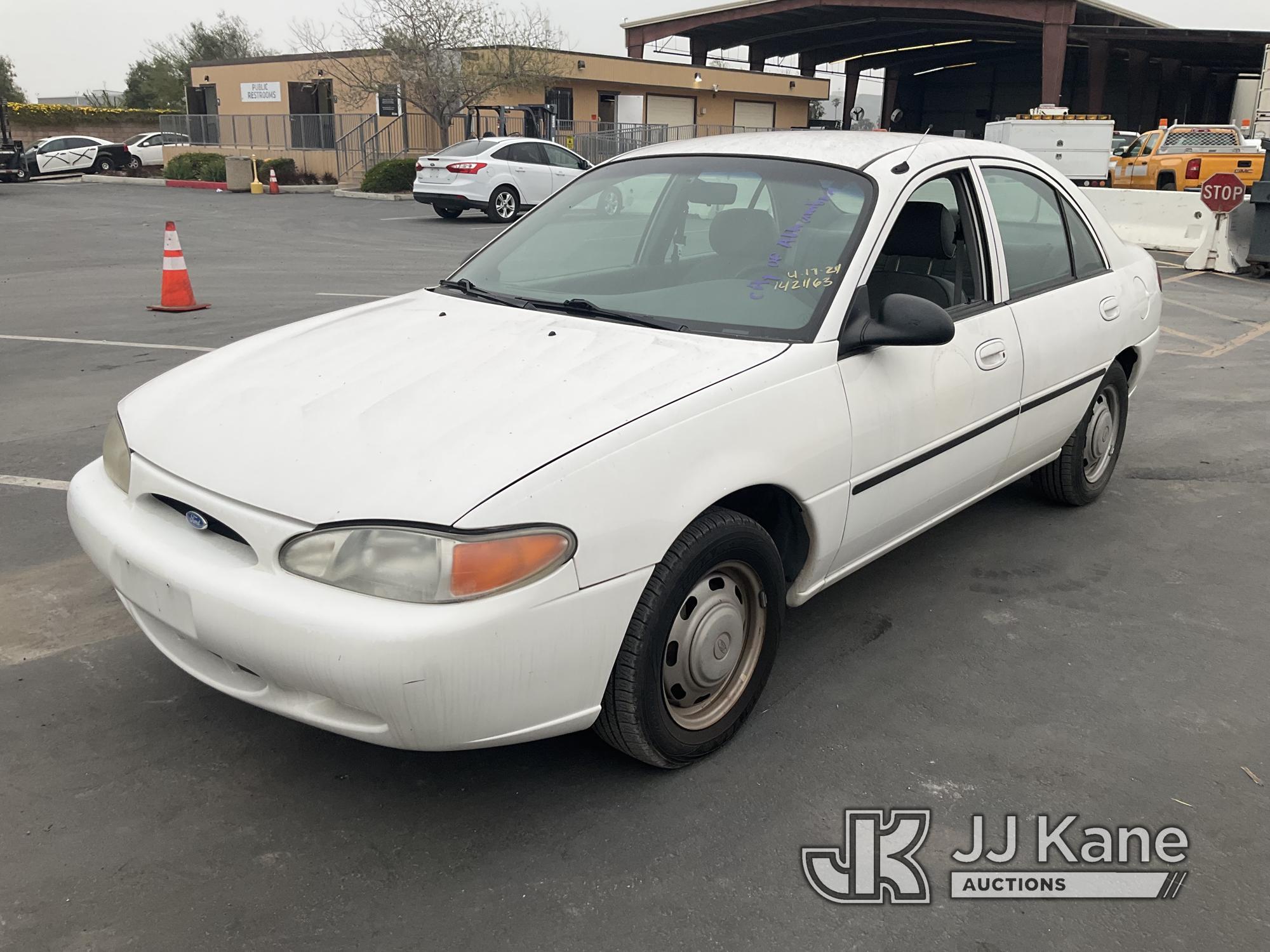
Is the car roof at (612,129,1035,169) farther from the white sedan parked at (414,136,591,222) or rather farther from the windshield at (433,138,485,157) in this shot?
the windshield at (433,138,485,157)

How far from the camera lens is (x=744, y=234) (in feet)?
11.5

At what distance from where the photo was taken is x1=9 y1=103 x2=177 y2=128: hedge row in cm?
4722

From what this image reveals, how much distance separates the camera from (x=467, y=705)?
7.67 feet

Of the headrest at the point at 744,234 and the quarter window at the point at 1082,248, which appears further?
the quarter window at the point at 1082,248

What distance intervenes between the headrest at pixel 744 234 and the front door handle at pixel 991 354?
0.85 m

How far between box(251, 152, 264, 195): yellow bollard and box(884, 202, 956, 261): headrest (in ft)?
90.4

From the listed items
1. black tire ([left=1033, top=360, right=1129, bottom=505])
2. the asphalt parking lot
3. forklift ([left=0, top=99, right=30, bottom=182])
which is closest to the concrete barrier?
black tire ([left=1033, top=360, right=1129, bottom=505])

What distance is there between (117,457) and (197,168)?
3308cm

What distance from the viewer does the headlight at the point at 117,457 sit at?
113 inches

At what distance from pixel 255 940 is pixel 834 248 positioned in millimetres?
2466

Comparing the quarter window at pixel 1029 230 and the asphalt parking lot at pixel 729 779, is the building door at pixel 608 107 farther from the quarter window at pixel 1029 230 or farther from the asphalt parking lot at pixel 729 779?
the asphalt parking lot at pixel 729 779

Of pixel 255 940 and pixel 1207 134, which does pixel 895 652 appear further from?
pixel 1207 134

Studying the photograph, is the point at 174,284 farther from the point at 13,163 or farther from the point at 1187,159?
the point at 13,163

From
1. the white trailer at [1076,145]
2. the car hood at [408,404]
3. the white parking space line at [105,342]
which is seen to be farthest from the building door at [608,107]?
the car hood at [408,404]
